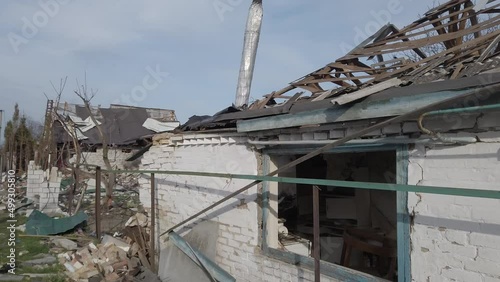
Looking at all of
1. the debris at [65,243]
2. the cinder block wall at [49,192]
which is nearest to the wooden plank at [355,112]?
the debris at [65,243]

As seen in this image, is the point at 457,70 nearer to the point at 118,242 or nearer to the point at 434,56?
the point at 434,56

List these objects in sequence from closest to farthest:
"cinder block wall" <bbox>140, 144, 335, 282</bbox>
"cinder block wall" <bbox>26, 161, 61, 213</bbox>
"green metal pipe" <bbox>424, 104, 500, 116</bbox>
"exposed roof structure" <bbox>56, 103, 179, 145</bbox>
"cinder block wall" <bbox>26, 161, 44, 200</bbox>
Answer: "green metal pipe" <bbox>424, 104, 500, 116</bbox> → "cinder block wall" <bbox>140, 144, 335, 282</bbox> → "cinder block wall" <bbox>26, 161, 61, 213</bbox> → "cinder block wall" <bbox>26, 161, 44, 200</bbox> → "exposed roof structure" <bbox>56, 103, 179, 145</bbox>

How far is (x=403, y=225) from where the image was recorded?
3.49 metres

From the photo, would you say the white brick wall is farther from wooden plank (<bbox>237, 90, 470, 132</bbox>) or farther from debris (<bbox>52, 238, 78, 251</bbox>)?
debris (<bbox>52, 238, 78, 251</bbox>)

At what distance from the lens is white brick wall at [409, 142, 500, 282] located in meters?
2.93

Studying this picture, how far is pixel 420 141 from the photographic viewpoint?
11.1 feet

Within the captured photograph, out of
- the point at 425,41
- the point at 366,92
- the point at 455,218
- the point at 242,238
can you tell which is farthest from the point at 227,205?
the point at 425,41

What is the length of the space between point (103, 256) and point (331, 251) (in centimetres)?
406

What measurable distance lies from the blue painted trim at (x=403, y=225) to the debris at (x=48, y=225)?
8525mm

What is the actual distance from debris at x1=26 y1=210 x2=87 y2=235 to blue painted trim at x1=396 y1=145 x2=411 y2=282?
28.0 ft

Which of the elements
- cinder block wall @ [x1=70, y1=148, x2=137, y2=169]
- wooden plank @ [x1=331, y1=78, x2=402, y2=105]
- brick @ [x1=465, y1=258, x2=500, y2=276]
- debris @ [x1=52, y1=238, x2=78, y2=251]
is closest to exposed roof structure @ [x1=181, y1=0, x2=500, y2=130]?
wooden plank @ [x1=331, y1=78, x2=402, y2=105]

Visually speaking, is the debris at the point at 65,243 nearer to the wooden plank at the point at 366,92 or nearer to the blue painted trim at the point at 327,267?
the blue painted trim at the point at 327,267

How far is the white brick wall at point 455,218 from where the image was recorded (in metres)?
2.93

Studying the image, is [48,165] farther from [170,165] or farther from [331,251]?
[331,251]
